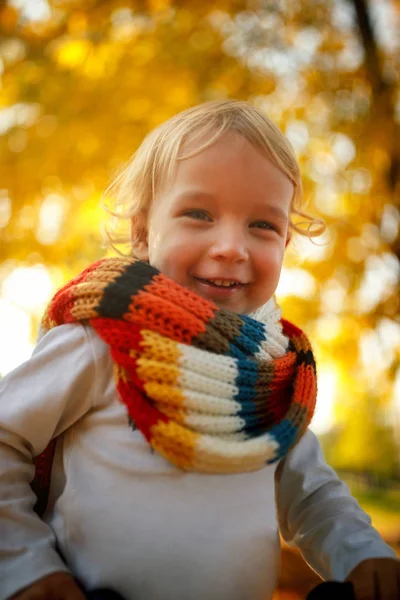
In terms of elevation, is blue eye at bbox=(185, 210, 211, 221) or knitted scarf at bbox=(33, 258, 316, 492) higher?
blue eye at bbox=(185, 210, 211, 221)

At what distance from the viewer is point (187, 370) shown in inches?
40.9

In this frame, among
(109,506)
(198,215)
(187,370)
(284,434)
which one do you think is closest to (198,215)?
(198,215)

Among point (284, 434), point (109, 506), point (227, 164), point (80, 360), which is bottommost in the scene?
point (109, 506)

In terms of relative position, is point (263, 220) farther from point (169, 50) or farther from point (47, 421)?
point (169, 50)

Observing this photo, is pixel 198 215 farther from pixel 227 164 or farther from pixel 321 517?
pixel 321 517

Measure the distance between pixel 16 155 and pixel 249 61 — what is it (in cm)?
139

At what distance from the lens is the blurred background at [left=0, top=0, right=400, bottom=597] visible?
3105mm

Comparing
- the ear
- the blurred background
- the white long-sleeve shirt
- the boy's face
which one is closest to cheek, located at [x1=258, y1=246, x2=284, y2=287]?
the boy's face

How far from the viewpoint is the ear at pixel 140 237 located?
1377mm

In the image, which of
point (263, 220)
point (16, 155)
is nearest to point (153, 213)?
point (263, 220)

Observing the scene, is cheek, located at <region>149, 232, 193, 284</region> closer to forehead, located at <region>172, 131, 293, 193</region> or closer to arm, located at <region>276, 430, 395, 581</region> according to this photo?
forehead, located at <region>172, 131, 293, 193</region>

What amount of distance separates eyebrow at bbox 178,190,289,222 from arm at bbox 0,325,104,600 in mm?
342

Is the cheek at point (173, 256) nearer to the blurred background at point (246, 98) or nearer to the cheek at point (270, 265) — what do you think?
the cheek at point (270, 265)

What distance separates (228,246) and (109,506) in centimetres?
53
